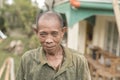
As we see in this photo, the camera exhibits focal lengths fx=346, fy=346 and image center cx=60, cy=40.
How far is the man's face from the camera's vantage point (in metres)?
2.29

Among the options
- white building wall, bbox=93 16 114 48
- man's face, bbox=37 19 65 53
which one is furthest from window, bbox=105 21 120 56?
man's face, bbox=37 19 65 53

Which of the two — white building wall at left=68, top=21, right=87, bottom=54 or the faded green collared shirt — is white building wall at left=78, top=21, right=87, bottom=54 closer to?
white building wall at left=68, top=21, right=87, bottom=54

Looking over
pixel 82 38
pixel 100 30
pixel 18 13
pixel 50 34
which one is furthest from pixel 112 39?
pixel 18 13

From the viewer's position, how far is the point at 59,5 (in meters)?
8.62

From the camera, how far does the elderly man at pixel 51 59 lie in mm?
2312

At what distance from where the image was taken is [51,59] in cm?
242

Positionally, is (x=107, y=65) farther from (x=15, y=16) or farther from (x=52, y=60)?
(x=15, y=16)

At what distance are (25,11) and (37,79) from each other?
63.3 ft

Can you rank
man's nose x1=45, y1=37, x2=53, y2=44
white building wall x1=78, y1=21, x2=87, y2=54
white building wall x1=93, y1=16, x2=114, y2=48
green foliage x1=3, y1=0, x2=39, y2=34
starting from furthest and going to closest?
→ green foliage x1=3, y1=0, x2=39, y2=34
white building wall x1=78, y1=21, x2=87, y2=54
white building wall x1=93, y1=16, x2=114, y2=48
man's nose x1=45, y1=37, x2=53, y2=44

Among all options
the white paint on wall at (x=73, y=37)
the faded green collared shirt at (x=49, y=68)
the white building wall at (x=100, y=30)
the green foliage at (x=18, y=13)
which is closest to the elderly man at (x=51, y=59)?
the faded green collared shirt at (x=49, y=68)

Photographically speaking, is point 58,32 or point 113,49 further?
point 113,49

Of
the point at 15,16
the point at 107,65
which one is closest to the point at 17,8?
the point at 15,16

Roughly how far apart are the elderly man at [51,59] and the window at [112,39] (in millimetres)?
6331

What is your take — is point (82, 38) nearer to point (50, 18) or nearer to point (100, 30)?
point (100, 30)
